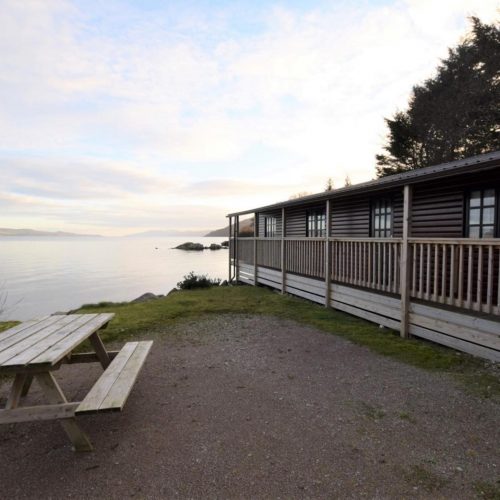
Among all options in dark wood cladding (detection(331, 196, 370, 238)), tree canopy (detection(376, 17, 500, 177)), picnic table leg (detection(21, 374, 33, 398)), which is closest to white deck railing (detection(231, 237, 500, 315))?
dark wood cladding (detection(331, 196, 370, 238))

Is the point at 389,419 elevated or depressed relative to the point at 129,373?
depressed

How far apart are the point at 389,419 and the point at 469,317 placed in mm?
2557

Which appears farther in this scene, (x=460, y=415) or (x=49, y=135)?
(x=49, y=135)

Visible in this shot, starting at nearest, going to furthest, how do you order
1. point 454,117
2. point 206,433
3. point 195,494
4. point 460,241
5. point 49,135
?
point 195,494, point 206,433, point 460,241, point 49,135, point 454,117

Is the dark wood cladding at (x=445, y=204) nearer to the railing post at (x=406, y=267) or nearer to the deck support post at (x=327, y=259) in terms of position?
the railing post at (x=406, y=267)

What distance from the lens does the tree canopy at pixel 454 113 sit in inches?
703

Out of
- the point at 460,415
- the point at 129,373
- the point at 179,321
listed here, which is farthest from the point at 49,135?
the point at 460,415

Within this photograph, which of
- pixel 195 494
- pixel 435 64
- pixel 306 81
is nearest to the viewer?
pixel 195 494

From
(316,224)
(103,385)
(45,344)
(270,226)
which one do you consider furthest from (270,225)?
(103,385)

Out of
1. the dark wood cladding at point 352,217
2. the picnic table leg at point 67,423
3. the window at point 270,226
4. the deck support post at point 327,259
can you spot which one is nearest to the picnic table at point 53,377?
the picnic table leg at point 67,423

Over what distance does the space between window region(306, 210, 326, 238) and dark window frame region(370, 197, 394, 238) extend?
2230mm

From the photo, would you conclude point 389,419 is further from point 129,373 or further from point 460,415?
point 129,373

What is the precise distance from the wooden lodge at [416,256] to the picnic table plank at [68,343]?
4594 millimetres

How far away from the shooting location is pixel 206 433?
Result: 8.86 ft
